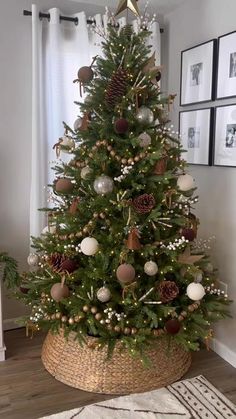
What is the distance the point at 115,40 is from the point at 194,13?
0.90 meters

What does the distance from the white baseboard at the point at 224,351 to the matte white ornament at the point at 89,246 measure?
113cm

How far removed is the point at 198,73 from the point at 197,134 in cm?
40

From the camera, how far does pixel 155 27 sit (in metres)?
2.74

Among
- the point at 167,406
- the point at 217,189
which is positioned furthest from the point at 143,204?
the point at 167,406

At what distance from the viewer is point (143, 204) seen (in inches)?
72.3

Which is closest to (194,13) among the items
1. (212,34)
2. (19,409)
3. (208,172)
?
(212,34)

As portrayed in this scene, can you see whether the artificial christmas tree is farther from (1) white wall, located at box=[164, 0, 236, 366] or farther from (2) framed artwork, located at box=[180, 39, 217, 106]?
→ (2) framed artwork, located at box=[180, 39, 217, 106]

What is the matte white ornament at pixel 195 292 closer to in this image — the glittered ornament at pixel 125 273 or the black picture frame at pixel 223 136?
the glittered ornament at pixel 125 273

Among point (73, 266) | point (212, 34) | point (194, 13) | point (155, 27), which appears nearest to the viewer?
point (73, 266)

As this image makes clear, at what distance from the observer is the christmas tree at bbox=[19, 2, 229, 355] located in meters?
1.86

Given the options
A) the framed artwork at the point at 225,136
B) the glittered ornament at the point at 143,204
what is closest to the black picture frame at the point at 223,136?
the framed artwork at the point at 225,136

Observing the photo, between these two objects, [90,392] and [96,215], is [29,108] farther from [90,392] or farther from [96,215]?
[90,392]

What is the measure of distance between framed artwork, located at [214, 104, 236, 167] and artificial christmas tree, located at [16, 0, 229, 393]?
0.38 meters

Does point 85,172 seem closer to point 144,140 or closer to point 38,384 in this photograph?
point 144,140
